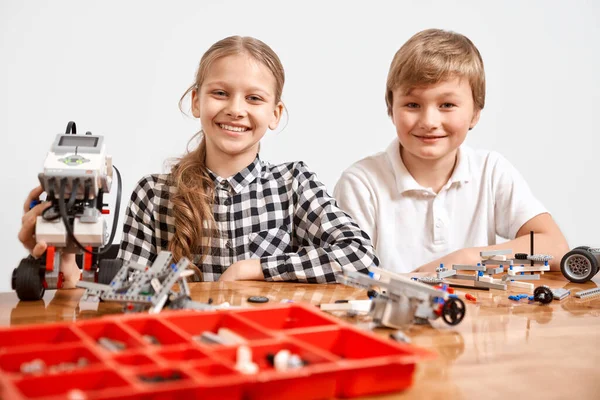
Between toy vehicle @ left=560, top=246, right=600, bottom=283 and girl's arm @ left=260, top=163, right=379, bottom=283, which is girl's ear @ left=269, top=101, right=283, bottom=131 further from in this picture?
toy vehicle @ left=560, top=246, right=600, bottom=283

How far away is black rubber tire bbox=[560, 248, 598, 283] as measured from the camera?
1.61 metres

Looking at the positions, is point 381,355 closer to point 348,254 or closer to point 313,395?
point 313,395

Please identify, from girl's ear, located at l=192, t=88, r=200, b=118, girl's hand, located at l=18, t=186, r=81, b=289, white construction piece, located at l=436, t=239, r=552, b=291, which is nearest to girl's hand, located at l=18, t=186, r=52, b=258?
girl's hand, located at l=18, t=186, r=81, b=289

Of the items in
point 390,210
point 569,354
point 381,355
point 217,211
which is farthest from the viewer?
point 390,210

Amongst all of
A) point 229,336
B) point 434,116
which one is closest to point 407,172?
point 434,116

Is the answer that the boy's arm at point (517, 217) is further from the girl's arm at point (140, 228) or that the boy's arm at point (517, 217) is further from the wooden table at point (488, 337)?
the girl's arm at point (140, 228)

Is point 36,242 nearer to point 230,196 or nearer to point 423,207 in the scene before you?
point 230,196

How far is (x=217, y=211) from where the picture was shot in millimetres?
1802

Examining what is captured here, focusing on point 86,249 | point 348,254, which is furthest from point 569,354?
point 86,249

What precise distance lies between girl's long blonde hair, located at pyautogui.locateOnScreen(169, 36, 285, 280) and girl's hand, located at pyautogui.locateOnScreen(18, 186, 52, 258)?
435 mm

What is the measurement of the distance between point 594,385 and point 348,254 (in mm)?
784

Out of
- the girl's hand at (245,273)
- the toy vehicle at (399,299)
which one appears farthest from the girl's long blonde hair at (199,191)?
the toy vehicle at (399,299)

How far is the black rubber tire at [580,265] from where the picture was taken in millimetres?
1611

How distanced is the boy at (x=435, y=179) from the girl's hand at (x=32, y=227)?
3.53ft
